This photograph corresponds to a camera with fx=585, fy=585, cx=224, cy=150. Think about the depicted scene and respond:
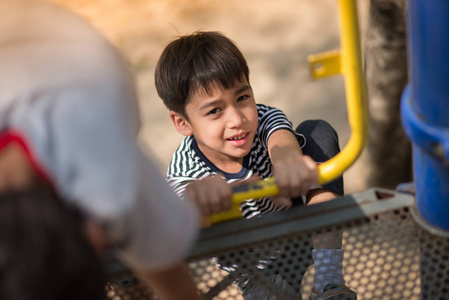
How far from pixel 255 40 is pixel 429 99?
264 centimetres

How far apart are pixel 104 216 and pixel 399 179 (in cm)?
180

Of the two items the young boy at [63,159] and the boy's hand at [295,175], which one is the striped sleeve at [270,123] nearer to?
the boy's hand at [295,175]

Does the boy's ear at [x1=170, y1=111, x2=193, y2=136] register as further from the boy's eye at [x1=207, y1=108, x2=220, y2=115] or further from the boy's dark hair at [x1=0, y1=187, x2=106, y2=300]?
the boy's dark hair at [x1=0, y1=187, x2=106, y2=300]

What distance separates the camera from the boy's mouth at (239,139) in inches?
56.6

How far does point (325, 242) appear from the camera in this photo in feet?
3.64

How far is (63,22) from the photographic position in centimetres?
68

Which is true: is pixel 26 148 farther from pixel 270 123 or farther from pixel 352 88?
pixel 270 123

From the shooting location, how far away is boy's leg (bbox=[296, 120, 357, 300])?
119cm

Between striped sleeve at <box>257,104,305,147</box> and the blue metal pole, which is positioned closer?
the blue metal pole

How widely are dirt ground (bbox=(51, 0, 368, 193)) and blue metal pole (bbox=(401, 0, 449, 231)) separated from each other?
1533 millimetres

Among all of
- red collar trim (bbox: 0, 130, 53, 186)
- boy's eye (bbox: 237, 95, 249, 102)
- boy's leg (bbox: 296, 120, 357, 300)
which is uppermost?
red collar trim (bbox: 0, 130, 53, 186)

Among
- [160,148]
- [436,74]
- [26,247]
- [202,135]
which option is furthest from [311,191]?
[160,148]

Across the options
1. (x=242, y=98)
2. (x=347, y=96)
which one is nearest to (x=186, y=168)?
(x=242, y=98)

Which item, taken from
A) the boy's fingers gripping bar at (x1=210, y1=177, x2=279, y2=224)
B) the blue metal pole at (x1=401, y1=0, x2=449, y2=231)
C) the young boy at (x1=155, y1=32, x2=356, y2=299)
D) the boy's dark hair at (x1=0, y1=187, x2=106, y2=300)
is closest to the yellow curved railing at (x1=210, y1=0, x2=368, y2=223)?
the boy's fingers gripping bar at (x1=210, y1=177, x2=279, y2=224)
